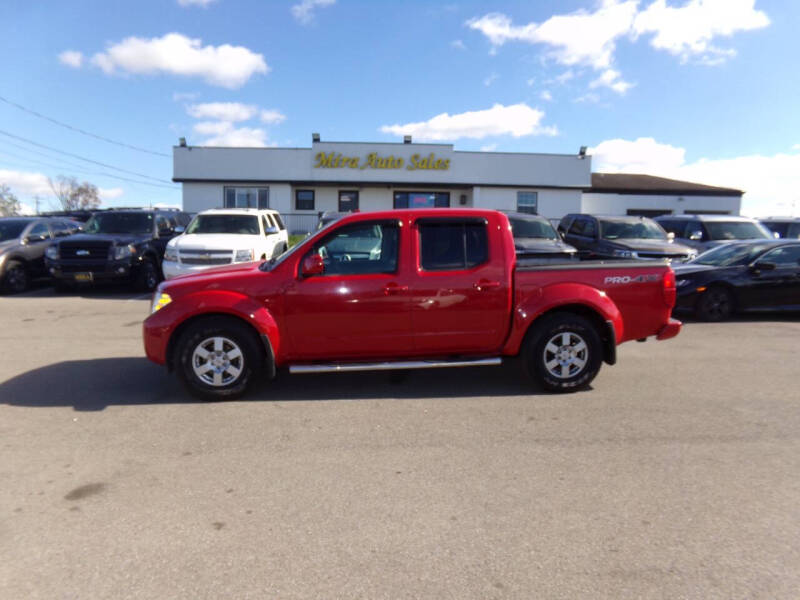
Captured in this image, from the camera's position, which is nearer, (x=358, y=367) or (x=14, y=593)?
(x=14, y=593)

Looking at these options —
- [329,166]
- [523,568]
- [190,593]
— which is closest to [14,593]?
[190,593]

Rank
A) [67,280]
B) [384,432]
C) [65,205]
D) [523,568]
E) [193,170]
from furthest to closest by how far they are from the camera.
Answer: [65,205] < [193,170] < [67,280] < [384,432] < [523,568]

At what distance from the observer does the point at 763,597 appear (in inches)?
105

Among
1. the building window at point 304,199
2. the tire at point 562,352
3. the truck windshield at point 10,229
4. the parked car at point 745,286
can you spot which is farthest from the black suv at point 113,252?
the building window at point 304,199

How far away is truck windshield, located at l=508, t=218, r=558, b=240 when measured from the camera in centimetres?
1280

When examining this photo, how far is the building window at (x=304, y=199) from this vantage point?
1265 inches

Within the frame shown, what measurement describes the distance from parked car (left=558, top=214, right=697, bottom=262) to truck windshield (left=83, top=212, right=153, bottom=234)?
10.5 meters

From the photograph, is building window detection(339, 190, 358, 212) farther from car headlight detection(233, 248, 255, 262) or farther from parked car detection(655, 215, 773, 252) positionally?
car headlight detection(233, 248, 255, 262)

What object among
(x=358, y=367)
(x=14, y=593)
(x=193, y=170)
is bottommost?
(x=14, y=593)

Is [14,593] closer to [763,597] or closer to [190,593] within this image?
[190,593]

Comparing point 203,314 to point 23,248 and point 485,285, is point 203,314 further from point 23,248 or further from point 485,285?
point 23,248

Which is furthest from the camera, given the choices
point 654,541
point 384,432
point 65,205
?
point 65,205

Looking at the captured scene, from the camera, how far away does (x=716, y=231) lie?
15.1m

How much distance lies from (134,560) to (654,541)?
2.72m
